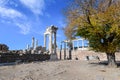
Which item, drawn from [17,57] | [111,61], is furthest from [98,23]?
[17,57]

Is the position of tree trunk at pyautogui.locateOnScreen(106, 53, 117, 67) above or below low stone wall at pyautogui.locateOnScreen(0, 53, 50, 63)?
below

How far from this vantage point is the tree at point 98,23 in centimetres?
2711

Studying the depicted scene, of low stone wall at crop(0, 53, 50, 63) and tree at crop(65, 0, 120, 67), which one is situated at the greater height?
tree at crop(65, 0, 120, 67)

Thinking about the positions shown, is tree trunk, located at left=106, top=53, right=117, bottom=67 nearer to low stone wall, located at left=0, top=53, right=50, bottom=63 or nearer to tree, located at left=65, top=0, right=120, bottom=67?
tree, located at left=65, top=0, right=120, bottom=67

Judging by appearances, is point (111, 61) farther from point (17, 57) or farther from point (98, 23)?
point (17, 57)

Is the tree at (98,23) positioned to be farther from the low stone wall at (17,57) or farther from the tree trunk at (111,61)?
the low stone wall at (17,57)

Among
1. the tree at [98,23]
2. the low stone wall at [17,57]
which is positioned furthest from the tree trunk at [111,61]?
the low stone wall at [17,57]

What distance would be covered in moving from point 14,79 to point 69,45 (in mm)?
50803

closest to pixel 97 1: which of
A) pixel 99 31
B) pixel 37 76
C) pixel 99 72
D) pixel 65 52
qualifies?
pixel 99 31

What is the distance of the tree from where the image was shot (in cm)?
2711

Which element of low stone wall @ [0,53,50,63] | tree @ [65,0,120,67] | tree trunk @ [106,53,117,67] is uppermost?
tree @ [65,0,120,67]

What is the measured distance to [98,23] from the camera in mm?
27531

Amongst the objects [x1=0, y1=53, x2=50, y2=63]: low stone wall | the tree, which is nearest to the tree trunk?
the tree

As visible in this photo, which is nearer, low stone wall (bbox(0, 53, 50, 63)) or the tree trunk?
the tree trunk
